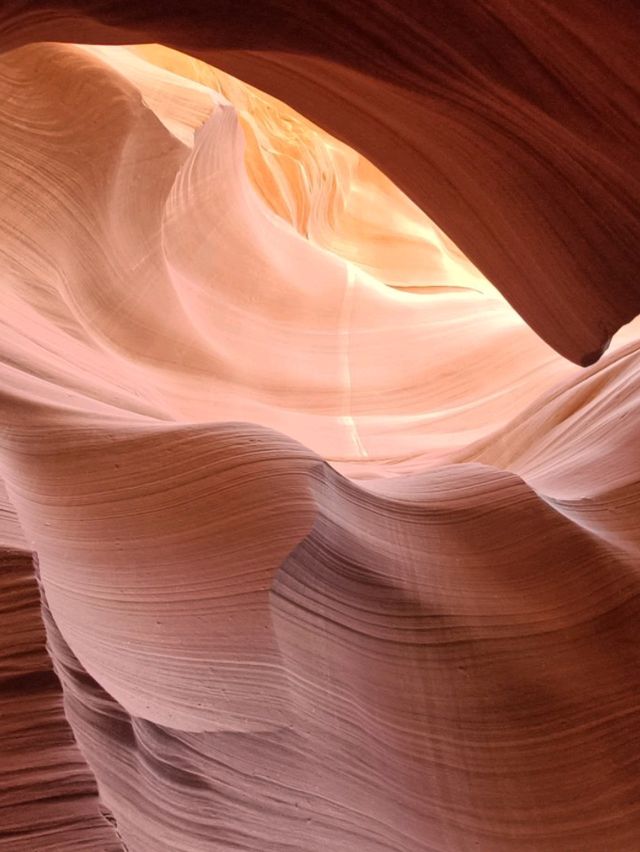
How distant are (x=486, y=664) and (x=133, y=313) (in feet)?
3.83

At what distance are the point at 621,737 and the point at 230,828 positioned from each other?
1.59 ft

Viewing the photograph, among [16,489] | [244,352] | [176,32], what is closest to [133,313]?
[244,352]

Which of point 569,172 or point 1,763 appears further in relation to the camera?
point 569,172

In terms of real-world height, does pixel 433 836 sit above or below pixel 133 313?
below

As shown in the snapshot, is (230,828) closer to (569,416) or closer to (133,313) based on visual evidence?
(569,416)

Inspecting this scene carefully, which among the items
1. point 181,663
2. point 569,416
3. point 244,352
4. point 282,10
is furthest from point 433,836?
point 244,352

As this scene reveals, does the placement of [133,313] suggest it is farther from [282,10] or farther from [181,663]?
[181,663]

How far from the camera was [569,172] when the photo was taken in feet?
3.60

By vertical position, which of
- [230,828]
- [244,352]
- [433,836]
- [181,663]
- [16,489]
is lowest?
[433,836]

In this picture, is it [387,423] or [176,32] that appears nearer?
[176,32]

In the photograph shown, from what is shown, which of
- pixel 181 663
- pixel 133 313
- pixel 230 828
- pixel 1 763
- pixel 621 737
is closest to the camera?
pixel 1 763

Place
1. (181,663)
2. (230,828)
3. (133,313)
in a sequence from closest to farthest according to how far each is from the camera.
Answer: (230,828)
(181,663)
(133,313)

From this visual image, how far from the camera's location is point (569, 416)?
171 centimetres

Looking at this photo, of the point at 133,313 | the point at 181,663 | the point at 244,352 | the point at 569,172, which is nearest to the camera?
the point at 181,663
